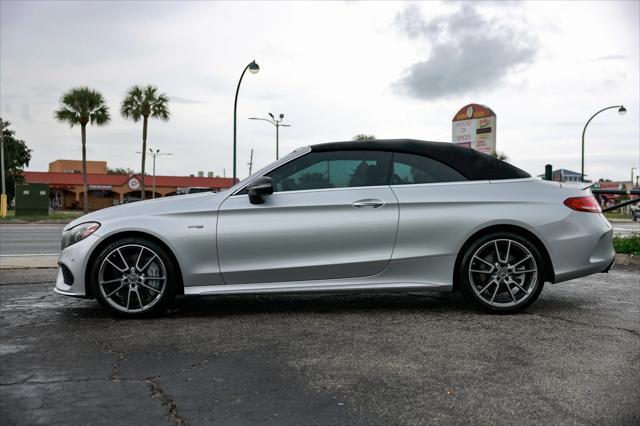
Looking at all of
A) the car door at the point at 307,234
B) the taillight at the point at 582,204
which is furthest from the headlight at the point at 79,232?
the taillight at the point at 582,204

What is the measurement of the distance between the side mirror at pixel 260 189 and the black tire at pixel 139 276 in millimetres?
861

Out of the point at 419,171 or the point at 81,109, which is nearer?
the point at 419,171

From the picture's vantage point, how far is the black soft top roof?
209 inches

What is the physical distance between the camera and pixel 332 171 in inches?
205

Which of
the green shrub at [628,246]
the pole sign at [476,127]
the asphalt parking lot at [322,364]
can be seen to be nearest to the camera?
the asphalt parking lot at [322,364]

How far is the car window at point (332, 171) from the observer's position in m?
5.18

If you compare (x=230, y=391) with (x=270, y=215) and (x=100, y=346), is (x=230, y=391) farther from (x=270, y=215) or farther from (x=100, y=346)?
(x=270, y=215)

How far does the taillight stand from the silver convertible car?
0.01 meters

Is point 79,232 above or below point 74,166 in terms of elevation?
below

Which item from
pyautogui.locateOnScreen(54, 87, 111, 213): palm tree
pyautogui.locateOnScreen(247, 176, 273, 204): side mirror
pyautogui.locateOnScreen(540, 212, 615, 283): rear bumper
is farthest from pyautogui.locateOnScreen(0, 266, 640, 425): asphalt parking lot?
pyautogui.locateOnScreen(54, 87, 111, 213): palm tree

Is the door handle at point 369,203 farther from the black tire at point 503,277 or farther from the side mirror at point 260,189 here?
the black tire at point 503,277

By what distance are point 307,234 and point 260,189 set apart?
21.1 inches

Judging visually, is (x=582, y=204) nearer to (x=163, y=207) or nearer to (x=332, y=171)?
(x=332, y=171)

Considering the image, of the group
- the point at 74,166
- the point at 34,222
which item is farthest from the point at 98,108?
the point at 74,166
